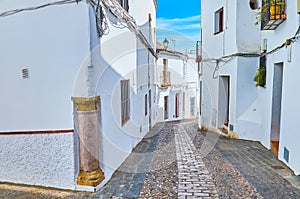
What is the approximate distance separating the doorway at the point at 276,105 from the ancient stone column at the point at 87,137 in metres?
4.94

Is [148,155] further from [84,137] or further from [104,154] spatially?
[84,137]

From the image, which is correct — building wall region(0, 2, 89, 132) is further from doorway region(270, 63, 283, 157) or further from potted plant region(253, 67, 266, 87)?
potted plant region(253, 67, 266, 87)

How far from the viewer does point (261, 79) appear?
7988mm

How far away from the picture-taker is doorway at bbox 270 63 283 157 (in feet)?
22.2

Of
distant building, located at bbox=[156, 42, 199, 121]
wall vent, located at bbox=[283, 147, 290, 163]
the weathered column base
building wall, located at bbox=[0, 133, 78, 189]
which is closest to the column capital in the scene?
building wall, located at bbox=[0, 133, 78, 189]

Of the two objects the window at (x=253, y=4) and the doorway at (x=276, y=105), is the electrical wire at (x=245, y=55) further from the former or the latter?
the window at (x=253, y=4)

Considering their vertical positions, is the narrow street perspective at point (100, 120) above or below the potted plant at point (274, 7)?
below

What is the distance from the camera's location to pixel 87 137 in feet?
14.2

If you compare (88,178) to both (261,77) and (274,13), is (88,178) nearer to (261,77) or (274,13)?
(274,13)

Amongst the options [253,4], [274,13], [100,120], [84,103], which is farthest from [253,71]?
[84,103]

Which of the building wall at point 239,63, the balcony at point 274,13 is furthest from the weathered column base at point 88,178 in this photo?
the building wall at point 239,63

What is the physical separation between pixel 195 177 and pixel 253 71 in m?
5.38

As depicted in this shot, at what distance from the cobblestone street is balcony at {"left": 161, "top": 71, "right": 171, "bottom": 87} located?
33.7 ft

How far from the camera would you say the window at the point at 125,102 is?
265 inches
